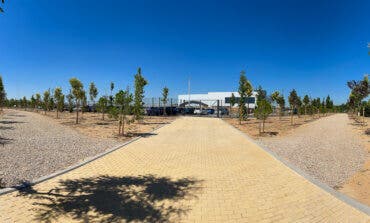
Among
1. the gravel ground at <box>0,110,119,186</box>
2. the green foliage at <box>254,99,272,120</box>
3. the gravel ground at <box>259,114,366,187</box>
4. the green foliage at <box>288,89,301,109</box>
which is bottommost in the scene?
the gravel ground at <box>259,114,366,187</box>

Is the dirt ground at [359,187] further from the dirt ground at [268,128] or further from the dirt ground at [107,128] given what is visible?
the dirt ground at [107,128]

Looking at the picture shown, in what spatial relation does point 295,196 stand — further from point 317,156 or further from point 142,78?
point 142,78

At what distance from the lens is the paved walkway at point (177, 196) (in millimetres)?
4023

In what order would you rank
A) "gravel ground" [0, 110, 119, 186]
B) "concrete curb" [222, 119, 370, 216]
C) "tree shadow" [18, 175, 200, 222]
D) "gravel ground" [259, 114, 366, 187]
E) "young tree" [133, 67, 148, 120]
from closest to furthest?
"tree shadow" [18, 175, 200, 222] → "concrete curb" [222, 119, 370, 216] → "gravel ground" [0, 110, 119, 186] → "gravel ground" [259, 114, 366, 187] → "young tree" [133, 67, 148, 120]

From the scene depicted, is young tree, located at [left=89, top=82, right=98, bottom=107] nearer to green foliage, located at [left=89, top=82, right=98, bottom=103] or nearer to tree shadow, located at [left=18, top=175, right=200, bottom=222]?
green foliage, located at [left=89, top=82, right=98, bottom=103]

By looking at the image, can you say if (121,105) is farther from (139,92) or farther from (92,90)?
(92,90)

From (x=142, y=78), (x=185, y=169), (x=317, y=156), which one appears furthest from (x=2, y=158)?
(x=142, y=78)

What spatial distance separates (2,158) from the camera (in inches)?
277

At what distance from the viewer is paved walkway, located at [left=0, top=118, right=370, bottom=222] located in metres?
4.02

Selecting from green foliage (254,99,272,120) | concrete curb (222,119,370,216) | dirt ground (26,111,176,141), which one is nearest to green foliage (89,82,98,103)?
dirt ground (26,111,176,141)

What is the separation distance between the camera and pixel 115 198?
472 centimetres

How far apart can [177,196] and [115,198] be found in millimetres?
1319

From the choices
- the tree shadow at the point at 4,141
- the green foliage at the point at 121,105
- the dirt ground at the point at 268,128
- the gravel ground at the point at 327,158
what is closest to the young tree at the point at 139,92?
the green foliage at the point at 121,105

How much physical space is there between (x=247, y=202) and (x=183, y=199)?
4.37ft
